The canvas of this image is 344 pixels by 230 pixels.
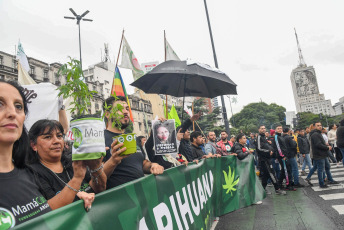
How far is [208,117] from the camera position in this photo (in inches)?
1585

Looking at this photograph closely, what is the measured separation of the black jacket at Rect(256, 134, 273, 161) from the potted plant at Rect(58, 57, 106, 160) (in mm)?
6352

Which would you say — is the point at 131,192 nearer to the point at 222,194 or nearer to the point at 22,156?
the point at 22,156

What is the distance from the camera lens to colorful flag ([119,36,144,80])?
7823mm

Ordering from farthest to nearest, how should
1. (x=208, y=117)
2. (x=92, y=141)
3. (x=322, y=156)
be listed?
1. (x=208, y=117)
2. (x=322, y=156)
3. (x=92, y=141)

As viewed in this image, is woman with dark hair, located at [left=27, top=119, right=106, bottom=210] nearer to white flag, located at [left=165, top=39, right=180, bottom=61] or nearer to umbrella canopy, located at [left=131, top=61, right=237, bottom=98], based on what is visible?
umbrella canopy, located at [left=131, top=61, right=237, bottom=98]

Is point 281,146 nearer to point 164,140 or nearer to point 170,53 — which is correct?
point 170,53

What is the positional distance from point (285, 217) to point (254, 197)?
0.94 meters

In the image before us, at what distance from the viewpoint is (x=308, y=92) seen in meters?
148

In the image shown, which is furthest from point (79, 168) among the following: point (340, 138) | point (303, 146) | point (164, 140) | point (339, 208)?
point (303, 146)

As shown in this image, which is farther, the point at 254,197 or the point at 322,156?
the point at 322,156

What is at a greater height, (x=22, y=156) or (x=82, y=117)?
(x=82, y=117)

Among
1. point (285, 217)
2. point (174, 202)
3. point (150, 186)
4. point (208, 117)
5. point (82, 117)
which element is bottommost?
point (285, 217)

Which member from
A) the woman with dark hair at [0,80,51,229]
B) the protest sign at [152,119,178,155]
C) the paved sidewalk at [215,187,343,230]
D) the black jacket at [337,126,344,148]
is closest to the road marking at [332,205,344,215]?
the paved sidewalk at [215,187,343,230]

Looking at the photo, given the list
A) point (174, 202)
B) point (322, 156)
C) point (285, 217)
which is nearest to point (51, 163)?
point (174, 202)
